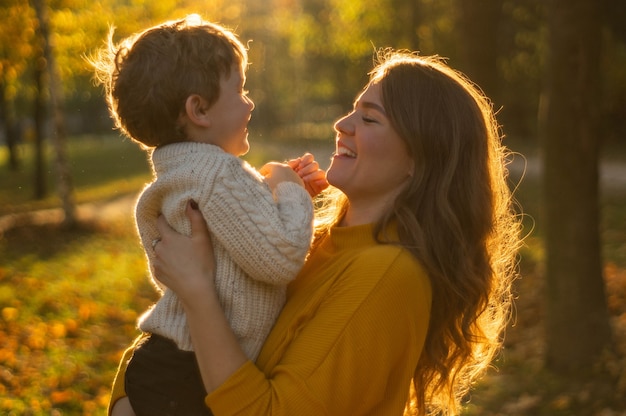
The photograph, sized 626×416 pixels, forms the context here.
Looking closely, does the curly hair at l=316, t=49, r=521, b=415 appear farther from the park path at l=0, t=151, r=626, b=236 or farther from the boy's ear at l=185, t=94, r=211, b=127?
the park path at l=0, t=151, r=626, b=236

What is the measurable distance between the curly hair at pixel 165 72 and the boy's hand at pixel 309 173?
0.44m

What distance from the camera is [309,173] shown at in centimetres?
283

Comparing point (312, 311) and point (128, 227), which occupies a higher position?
point (312, 311)

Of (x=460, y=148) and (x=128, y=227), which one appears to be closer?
(x=460, y=148)

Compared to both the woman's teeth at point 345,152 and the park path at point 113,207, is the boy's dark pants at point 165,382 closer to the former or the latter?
the woman's teeth at point 345,152

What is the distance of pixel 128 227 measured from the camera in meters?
15.8

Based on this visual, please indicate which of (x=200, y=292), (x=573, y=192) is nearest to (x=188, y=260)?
(x=200, y=292)

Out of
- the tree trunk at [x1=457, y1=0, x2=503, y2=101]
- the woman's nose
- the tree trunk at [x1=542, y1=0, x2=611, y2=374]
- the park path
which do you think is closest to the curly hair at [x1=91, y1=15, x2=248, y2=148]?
the woman's nose

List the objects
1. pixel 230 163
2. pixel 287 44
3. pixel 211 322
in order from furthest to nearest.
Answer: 1. pixel 287 44
2. pixel 230 163
3. pixel 211 322

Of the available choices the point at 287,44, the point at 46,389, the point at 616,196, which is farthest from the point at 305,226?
the point at 287,44

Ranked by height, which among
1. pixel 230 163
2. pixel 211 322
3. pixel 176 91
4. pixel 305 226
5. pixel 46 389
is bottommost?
pixel 46 389

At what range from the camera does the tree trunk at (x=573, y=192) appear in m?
6.46

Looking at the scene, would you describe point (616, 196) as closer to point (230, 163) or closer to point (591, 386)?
point (591, 386)

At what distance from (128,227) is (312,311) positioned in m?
13.9
